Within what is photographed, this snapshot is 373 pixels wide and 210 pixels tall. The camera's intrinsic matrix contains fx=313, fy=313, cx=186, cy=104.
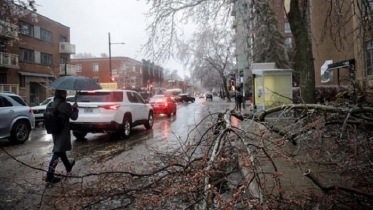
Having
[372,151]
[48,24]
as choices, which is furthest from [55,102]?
[48,24]

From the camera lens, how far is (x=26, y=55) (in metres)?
33.0

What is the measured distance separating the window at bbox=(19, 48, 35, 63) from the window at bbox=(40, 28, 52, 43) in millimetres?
2798

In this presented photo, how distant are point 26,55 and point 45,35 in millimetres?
4448

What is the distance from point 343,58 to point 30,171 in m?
22.0

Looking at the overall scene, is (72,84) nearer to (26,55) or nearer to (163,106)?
(163,106)

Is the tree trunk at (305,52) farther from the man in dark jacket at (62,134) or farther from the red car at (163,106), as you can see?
the red car at (163,106)

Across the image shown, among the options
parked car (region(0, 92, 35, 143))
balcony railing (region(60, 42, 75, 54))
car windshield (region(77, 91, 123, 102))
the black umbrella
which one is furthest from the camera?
balcony railing (region(60, 42, 75, 54))

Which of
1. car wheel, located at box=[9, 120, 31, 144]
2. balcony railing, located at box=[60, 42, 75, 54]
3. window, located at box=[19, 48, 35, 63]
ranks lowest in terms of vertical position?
car wheel, located at box=[9, 120, 31, 144]

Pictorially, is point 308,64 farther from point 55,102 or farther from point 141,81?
point 141,81

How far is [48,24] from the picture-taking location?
36.9 m

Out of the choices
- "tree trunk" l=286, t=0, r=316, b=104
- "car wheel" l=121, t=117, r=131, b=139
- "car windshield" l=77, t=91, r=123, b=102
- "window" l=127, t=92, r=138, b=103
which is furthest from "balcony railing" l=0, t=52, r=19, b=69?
"tree trunk" l=286, t=0, r=316, b=104

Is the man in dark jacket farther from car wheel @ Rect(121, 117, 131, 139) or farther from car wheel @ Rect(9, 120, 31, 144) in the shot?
car wheel @ Rect(9, 120, 31, 144)

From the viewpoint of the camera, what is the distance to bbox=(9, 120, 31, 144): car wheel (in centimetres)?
1007

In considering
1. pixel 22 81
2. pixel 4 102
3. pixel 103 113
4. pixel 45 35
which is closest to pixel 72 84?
pixel 103 113
